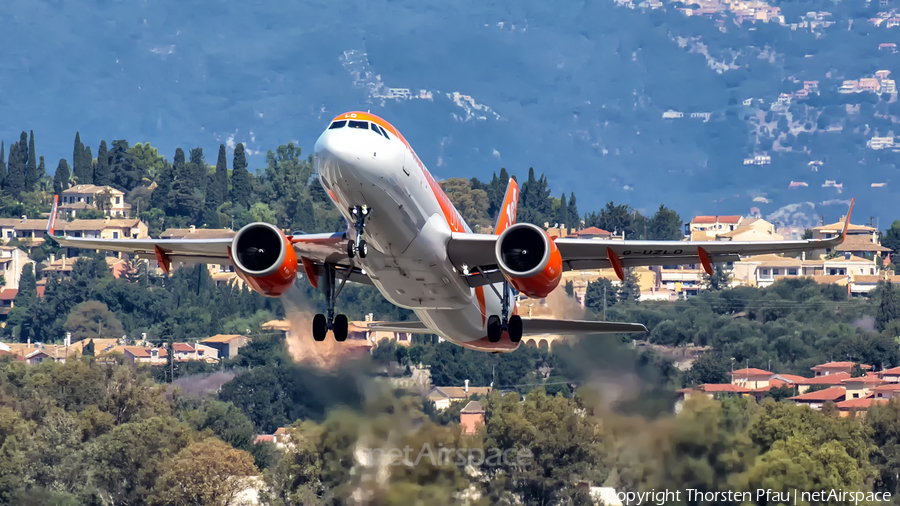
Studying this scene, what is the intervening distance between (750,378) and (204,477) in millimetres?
44978

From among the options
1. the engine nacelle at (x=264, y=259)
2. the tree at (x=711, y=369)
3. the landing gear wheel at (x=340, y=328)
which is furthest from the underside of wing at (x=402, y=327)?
the tree at (x=711, y=369)

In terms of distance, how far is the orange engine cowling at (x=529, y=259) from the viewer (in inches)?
1123

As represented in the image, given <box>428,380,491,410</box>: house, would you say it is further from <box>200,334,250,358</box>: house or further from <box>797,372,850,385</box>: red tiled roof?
<box>200,334,250,358</box>: house

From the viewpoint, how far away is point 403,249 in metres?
28.8

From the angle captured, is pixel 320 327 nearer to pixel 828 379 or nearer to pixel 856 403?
pixel 856 403

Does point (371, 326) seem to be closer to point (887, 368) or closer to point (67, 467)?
point (67, 467)

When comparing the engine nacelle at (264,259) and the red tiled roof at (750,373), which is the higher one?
the engine nacelle at (264,259)

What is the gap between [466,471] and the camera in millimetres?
53125

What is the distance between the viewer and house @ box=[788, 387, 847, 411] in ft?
280

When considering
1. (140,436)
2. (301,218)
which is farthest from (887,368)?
(301,218)

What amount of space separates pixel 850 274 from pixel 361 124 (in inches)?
6295

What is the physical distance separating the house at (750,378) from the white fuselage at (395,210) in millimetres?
61307

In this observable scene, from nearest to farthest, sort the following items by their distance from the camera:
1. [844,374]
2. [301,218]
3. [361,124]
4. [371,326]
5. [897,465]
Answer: [361,124]
[371,326]
[897,465]
[844,374]
[301,218]

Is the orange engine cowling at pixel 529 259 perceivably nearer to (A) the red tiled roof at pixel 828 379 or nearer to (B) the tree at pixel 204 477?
(B) the tree at pixel 204 477
